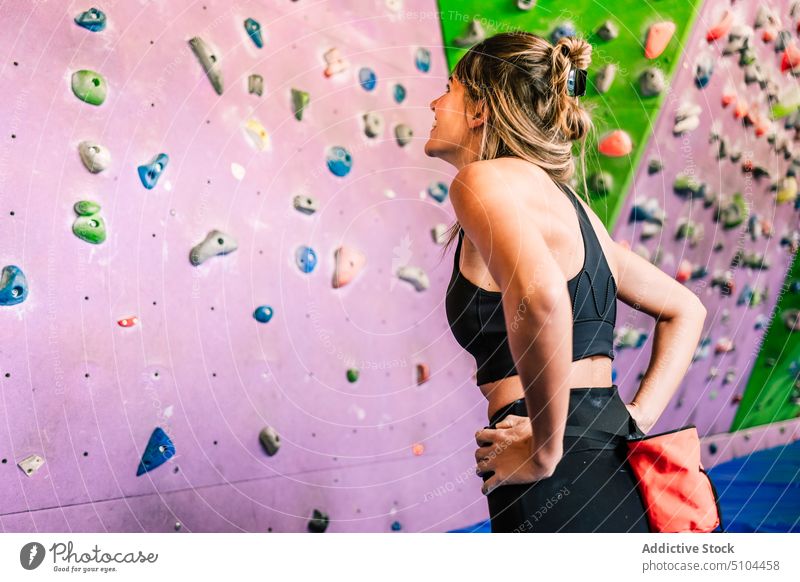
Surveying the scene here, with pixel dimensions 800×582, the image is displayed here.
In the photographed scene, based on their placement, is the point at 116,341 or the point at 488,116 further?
the point at 116,341

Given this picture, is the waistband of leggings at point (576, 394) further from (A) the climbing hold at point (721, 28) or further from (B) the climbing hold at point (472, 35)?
(A) the climbing hold at point (721, 28)

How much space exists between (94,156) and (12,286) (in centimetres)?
21

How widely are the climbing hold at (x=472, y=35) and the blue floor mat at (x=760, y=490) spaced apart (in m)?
0.96

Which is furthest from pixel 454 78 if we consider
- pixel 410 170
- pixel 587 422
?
pixel 410 170

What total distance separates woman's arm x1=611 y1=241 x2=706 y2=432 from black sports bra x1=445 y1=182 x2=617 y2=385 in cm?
17

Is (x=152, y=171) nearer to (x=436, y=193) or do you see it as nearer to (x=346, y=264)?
(x=346, y=264)

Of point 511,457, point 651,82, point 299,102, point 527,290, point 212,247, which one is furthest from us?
point 651,82

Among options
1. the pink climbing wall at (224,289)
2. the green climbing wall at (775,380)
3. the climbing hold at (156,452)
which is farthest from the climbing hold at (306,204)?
the green climbing wall at (775,380)

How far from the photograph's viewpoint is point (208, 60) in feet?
4.00

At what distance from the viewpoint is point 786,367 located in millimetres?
1668

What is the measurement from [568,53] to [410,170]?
646 millimetres

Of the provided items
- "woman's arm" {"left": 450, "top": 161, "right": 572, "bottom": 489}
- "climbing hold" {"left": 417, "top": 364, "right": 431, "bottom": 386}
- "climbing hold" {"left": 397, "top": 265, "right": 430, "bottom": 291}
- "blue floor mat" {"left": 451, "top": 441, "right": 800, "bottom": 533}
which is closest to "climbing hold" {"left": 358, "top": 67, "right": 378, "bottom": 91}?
"climbing hold" {"left": 397, "top": 265, "right": 430, "bottom": 291}
